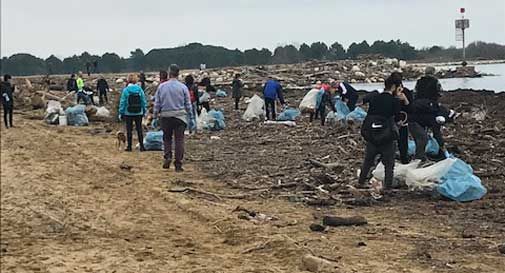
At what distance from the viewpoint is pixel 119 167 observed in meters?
11.8

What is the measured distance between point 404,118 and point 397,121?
270 mm

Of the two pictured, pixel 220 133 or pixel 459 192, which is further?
pixel 220 133

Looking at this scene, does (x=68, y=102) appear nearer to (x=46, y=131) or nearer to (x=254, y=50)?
(x=46, y=131)

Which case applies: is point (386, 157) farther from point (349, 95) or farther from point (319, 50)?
point (319, 50)

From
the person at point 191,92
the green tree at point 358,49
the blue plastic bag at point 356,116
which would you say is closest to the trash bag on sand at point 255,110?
the person at point 191,92

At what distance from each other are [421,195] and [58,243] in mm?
4211

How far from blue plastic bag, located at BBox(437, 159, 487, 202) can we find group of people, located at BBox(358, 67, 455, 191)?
68 cm

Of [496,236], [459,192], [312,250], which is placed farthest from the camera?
[459,192]

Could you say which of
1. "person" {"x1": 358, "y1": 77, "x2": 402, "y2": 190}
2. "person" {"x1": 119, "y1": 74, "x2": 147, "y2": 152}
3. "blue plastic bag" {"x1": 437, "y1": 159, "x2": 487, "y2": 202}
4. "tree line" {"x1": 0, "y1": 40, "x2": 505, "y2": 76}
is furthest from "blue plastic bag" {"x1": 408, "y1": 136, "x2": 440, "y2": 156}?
"tree line" {"x1": 0, "y1": 40, "x2": 505, "y2": 76}

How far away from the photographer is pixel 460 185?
344 inches

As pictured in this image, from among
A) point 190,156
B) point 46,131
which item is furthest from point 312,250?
point 46,131

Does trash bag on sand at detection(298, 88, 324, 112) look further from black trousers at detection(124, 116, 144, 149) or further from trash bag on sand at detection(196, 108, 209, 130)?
black trousers at detection(124, 116, 144, 149)

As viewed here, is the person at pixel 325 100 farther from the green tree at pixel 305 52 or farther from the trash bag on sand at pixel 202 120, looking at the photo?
the green tree at pixel 305 52

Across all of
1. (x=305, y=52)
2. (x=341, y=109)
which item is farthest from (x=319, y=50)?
(x=341, y=109)
